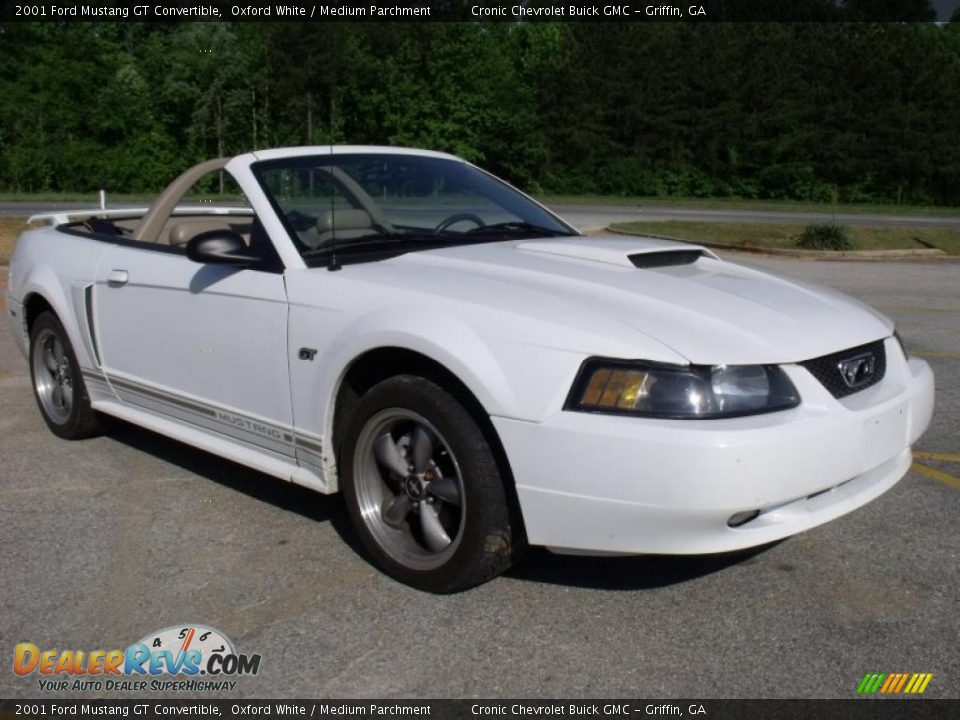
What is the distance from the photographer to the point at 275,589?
3719mm

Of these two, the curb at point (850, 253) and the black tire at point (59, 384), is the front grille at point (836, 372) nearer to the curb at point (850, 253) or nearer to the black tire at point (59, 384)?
the black tire at point (59, 384)

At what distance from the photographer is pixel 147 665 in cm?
320

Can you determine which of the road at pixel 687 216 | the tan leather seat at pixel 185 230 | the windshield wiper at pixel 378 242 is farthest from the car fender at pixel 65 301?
the road at pixel 687 216

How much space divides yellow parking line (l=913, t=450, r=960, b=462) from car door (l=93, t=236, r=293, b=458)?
324 centimetres

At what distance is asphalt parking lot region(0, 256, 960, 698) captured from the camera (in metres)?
3.08

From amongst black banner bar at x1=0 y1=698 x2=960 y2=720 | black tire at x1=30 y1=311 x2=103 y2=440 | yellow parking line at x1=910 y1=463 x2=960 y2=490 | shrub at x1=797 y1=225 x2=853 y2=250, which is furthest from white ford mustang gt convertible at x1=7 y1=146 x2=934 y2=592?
shrub at x1=797 y1=225 x2=853 y2=250

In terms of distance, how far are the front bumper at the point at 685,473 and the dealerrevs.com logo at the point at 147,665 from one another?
1.04 m

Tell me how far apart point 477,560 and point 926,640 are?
144cm

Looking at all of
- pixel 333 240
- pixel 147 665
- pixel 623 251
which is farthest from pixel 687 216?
pixel 147 665

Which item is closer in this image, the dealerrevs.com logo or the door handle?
the dealerrevs.com logo

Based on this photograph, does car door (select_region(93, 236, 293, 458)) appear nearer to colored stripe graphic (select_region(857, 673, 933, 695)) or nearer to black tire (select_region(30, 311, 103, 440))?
black tire (select_region(30, 311, 103, 440))

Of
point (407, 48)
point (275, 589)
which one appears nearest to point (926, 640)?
point (275, 589)

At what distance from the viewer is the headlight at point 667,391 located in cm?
308

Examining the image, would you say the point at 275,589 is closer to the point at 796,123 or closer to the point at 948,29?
the point at 796,123
